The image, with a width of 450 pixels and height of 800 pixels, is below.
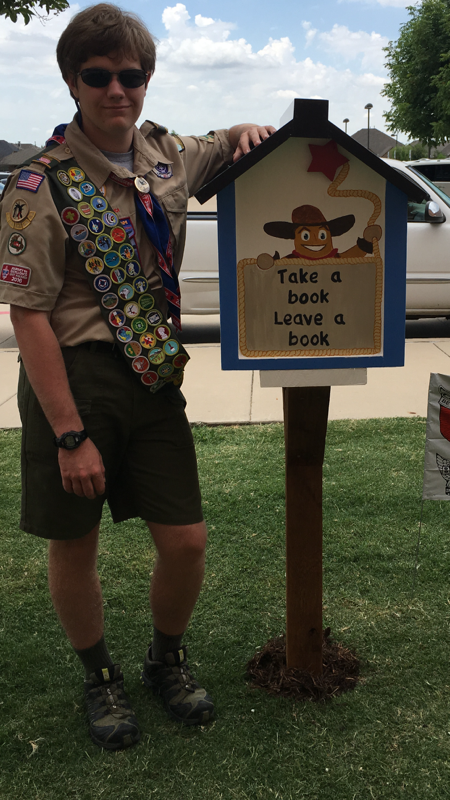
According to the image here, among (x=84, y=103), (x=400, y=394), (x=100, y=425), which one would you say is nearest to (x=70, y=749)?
(x=100, y=425)

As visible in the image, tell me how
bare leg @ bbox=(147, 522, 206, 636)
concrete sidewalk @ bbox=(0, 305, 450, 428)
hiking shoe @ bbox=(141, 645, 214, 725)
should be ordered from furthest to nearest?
1. concrete sidewalk @ bbox=(0, 305, 450, 428)
2. hiking shoe @ bbox=(141, 645, 214, 725)
3. bare leg @ bbox=(147, 522, 206, 636)

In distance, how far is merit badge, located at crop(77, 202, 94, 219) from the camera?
1.80 meters

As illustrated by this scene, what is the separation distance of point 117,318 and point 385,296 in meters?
0.71

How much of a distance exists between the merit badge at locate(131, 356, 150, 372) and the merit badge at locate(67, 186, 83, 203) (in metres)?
0.42

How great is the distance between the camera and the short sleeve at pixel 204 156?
2.15 m

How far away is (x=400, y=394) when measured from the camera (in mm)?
5316

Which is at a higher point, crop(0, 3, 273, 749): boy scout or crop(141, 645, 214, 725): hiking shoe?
crop(0, 3, 273, 749): boy scout

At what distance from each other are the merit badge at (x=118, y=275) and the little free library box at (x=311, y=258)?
258 mm

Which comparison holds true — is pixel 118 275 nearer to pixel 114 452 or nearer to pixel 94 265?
pixel 94 265

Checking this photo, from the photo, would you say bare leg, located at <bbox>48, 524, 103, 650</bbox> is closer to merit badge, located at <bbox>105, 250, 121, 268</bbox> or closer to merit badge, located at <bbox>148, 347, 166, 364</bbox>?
merit badge, located at <bbox>148, 347, 166, 364</bbox>

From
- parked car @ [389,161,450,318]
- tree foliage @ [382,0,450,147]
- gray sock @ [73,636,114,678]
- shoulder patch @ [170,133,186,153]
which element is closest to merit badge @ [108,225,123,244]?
shoulder patch @ [170,133,186,153]

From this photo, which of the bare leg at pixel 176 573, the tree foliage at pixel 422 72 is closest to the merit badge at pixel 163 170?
the bare leg at pixel 176 573

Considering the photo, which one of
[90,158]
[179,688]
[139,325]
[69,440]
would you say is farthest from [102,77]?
[179,688]

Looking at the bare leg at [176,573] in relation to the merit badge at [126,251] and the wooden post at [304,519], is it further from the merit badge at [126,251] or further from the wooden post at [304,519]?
the merit badge at [126,251]
